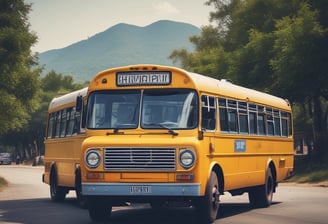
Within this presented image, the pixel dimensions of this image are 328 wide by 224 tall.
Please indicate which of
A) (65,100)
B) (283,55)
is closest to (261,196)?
(65,100)

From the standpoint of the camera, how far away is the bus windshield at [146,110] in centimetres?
1485

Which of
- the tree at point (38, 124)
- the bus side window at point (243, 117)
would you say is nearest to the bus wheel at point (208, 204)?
the bus side window at point (243, 117)

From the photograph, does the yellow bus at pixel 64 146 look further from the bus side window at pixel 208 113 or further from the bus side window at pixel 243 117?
the bus side window at pixel 208 113

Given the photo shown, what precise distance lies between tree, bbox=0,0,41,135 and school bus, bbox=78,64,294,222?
74.5ft

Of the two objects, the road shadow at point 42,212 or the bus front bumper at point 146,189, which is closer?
the bus front bumper at point 146,189

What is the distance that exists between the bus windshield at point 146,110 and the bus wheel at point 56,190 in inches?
314

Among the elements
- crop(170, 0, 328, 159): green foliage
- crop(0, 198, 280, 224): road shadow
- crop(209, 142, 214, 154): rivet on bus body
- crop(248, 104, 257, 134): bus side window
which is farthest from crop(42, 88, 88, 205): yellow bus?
crop(170, 0, 328, 159): green foliage

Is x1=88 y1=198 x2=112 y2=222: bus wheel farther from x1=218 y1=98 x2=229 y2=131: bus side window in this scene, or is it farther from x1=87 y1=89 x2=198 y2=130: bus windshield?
x1=218 y1=98 x2=229 y2=131: bus side window

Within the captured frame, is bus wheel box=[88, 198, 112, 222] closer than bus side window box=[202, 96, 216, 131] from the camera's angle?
No

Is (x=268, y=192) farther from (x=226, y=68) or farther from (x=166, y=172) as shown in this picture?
(x=226, y=68)

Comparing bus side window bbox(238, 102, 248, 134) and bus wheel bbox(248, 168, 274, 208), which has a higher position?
bus side window bbox(238, 102, 248, 134)

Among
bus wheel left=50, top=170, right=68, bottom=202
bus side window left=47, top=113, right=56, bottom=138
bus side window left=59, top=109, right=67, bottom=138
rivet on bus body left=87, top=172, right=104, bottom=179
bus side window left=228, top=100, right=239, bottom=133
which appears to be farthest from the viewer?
bus side window left=47, top=113, right=56, bottom=138

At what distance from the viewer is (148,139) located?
1446 centimetres

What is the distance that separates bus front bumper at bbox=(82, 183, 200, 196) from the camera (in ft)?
46.6
